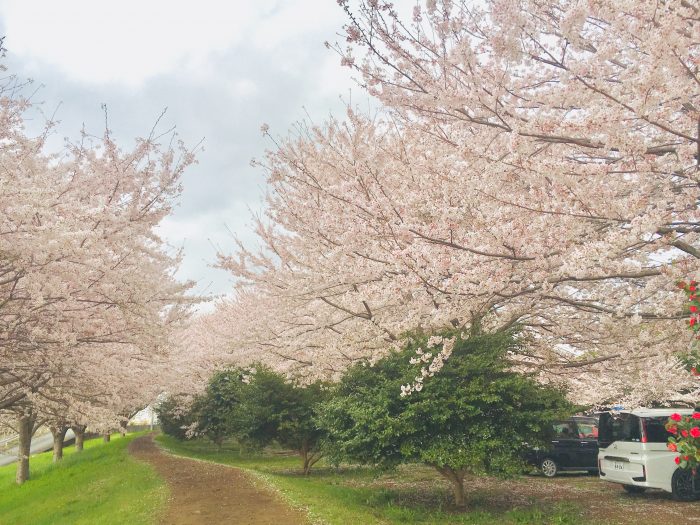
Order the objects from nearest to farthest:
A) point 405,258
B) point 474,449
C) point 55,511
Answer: point 405,258 → point 474,449 → point 55,511

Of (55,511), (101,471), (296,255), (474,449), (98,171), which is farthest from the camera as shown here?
(101,471)

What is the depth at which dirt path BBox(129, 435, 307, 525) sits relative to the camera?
790 centimetres

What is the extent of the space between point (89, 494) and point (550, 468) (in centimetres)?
1242

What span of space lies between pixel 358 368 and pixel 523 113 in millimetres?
5638

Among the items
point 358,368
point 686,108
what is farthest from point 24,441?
point 686,108

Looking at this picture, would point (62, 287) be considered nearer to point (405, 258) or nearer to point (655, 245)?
point (405, 258)

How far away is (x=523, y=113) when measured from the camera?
17.9ft

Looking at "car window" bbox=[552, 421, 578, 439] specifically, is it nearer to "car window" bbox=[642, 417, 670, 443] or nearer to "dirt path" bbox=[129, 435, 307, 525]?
"car window" bbox=[642, 417, 670, 443]

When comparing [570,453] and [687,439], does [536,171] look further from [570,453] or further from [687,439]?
[570,453]

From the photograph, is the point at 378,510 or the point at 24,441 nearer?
the point at 378,510

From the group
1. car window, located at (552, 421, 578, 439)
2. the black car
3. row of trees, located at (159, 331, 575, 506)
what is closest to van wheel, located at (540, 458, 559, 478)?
the black car

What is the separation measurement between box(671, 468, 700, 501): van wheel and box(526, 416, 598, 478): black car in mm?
4530

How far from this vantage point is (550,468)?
14.6m

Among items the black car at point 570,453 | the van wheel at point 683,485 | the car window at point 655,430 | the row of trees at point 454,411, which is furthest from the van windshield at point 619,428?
the black car at point 570,453
